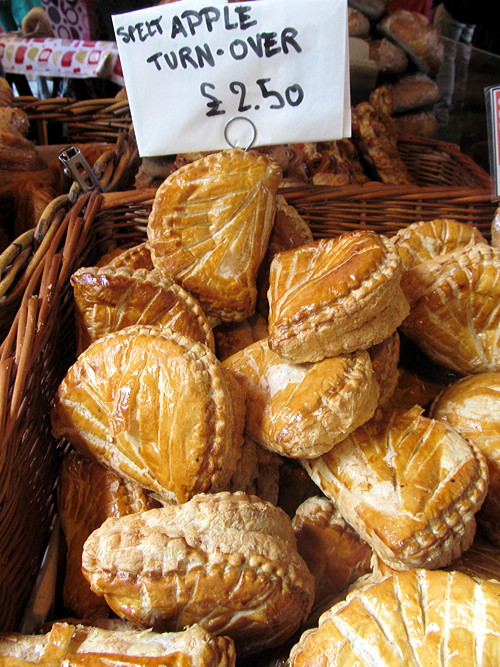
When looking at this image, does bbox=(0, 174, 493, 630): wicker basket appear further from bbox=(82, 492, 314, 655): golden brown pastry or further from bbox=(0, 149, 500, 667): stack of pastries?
bbox=(82, 492, 314, 655): golden brown pastry

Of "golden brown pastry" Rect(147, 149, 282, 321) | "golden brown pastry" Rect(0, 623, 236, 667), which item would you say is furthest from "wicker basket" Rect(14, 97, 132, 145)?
"golden brown pastry" Rect(0, 623, 236, 667)

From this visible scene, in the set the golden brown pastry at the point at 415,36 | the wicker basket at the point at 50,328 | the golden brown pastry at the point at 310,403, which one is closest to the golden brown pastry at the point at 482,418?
the golden brown pastry at the point at 310,403

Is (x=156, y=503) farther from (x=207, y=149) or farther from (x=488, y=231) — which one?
(x=488, y=231)

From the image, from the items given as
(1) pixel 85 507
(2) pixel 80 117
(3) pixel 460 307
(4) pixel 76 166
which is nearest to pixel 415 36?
(2) pixel 80 117

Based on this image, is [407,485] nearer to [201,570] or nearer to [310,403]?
[310,403]

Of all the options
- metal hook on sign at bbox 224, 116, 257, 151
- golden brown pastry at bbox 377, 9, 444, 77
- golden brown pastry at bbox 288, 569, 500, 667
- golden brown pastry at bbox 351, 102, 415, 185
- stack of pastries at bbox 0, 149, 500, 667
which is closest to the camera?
golden brown pastry at bbox 288, 569, 500, 667

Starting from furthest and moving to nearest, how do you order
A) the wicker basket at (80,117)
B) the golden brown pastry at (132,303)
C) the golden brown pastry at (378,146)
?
the golden brown pastry at (378,146)
the wicker basket at (80,117)
the golden brown pastry at (132,303)

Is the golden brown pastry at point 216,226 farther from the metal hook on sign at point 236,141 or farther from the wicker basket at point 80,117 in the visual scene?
the wicker basket at point 80,117
